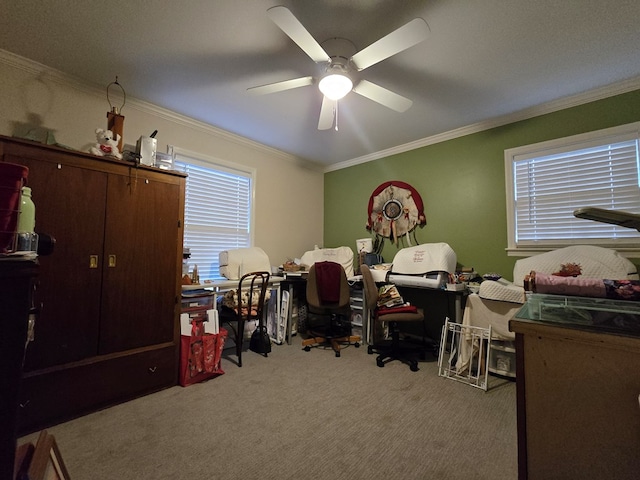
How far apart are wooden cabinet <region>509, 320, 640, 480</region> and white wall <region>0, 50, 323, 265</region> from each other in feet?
11.4

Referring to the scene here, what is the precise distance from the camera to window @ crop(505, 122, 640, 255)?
2512 mm

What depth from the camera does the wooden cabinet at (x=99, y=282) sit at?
1.79 metres

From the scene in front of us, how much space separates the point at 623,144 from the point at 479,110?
1.25 meters

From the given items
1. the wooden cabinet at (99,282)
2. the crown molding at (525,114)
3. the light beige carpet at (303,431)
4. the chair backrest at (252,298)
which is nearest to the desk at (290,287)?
the chair backrest at (252,298)

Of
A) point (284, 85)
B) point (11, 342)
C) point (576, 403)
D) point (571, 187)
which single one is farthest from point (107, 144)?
point (571, 187)

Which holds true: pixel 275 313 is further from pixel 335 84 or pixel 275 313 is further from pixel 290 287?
pixel 335 84

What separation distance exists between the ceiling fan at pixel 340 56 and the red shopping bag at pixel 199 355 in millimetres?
2082

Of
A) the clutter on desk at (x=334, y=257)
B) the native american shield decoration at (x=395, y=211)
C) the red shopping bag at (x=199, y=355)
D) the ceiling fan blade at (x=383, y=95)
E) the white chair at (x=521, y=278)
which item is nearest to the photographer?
the ceiling fan blade at (x=383, y=95)

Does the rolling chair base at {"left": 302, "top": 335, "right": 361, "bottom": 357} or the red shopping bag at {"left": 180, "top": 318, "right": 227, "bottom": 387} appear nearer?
the red shopping bag at {"left": 180, "top": 318, "right": 227, "bottom": 387}

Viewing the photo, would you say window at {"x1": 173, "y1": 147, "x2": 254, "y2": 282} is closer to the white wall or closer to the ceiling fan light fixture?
the white wall

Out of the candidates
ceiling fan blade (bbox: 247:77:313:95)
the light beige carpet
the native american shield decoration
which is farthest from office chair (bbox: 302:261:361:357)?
ceiling fan blade (bbox: 247:77:313:95)

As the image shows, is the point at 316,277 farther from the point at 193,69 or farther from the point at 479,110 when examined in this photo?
the point at 479,110

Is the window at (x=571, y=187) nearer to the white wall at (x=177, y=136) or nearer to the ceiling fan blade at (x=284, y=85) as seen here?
the ceiling fan blade at (x=284, y=85)

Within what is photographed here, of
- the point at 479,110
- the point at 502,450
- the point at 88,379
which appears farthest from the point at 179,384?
the point at 479,110
